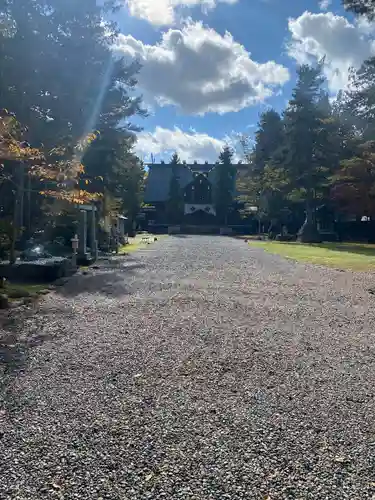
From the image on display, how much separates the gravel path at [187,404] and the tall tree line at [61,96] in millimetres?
7338

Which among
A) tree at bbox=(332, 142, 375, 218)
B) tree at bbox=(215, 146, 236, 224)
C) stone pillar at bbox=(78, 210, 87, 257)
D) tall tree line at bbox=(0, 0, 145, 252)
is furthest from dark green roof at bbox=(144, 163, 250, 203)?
stone pillar at bbox=(78, 210, 87, 257)

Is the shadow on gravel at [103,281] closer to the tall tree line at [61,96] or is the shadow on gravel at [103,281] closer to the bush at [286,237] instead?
the tall tree line at [61,96]

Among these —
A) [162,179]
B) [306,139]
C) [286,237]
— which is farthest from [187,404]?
[162,179]

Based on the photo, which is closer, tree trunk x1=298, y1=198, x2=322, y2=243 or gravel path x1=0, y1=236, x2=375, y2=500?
gravel path x1=0, y1=236, x2=375, y2=500

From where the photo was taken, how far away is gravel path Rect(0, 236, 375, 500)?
9.64 ft

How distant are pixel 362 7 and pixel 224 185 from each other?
2179 inches

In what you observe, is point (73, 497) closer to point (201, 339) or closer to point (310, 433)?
point (310, 433)

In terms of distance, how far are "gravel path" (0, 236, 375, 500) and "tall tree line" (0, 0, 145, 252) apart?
7.34 meters

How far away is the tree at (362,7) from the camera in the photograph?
1557 cm

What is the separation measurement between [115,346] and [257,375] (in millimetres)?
1944

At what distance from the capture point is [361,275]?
53.0 feet

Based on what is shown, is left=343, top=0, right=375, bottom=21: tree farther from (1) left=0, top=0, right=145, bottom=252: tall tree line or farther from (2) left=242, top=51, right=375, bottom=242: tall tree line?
(2) left=242, top=51, right=375, bottom=242: tall tree line

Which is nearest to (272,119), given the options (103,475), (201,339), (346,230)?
(346,230)

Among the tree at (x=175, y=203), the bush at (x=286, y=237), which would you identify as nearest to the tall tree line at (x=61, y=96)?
the bush at (x=286, y=237)
